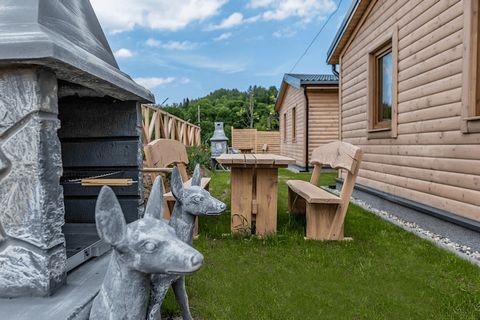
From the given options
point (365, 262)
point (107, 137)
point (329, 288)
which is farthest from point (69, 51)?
point (365, 262)

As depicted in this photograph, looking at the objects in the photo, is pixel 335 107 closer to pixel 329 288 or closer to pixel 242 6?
pixel 329 288

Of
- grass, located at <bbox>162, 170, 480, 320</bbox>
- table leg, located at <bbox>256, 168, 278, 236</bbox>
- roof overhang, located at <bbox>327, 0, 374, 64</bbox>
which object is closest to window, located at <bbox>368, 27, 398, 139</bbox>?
roof overhang, located at <bbox>327, 0, 374, 64</bbox>

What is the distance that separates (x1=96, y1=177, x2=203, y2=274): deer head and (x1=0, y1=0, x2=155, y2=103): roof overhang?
20.3 inches

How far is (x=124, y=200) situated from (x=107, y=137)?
0.39m

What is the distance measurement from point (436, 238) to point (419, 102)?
1.72 metres

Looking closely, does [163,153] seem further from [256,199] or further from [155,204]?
[155,204]

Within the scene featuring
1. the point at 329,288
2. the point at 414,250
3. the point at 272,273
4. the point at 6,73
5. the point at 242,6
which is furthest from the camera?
the point at 242,6

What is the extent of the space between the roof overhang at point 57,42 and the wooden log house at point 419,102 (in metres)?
3.24

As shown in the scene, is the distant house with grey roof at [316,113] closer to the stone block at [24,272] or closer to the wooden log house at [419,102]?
the wooden log house at [419,102]

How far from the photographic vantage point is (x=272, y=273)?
111 inches

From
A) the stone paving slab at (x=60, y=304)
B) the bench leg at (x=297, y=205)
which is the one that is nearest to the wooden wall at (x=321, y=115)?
the bench leg at (x=297, y=205)

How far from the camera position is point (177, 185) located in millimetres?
1861

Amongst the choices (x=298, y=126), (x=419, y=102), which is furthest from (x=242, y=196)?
(x=298, y=126)

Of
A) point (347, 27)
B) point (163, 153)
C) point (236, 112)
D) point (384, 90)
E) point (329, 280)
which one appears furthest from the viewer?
point (236, 112)
